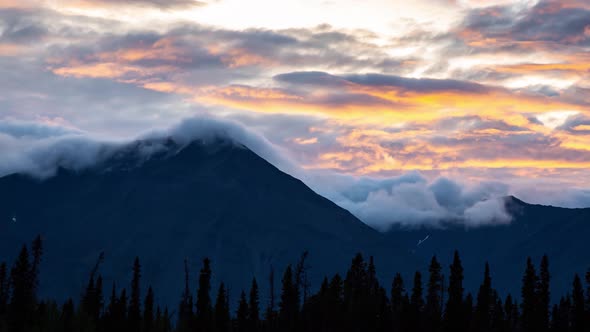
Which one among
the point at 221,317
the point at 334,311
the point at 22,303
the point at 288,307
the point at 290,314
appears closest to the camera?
the point at 22,303

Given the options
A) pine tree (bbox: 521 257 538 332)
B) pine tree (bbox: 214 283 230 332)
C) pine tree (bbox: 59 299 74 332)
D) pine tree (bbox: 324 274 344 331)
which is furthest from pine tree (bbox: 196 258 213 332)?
pine tree (bbox: 521 257 538 332)

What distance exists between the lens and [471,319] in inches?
7185

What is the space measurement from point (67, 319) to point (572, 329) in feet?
316

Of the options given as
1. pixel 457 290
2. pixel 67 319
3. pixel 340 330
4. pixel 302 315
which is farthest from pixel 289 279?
pixel 67 319

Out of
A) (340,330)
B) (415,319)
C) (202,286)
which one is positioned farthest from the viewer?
(202,286)

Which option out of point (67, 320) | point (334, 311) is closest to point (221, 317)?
point (334, 311)

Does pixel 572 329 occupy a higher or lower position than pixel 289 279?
lower

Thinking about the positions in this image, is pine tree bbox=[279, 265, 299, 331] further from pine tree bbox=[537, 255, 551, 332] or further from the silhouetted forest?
pine tree bbox=[537, 255, 551, 332]

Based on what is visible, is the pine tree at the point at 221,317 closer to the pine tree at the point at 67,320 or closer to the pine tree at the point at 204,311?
the pine tree at the point at 204,311

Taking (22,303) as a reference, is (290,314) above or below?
below

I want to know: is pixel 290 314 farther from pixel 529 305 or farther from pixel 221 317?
pixel 529 305

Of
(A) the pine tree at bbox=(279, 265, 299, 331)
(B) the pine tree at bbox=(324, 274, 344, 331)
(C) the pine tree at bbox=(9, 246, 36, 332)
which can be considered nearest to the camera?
(C) the pine tree at bbox=(9, 246, 36, 332)

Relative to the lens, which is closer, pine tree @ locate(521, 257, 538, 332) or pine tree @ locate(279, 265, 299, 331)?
pine tree @ locate(521, 257, 538, 332)

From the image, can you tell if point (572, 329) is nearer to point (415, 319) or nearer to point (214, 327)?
point (415, 319)
